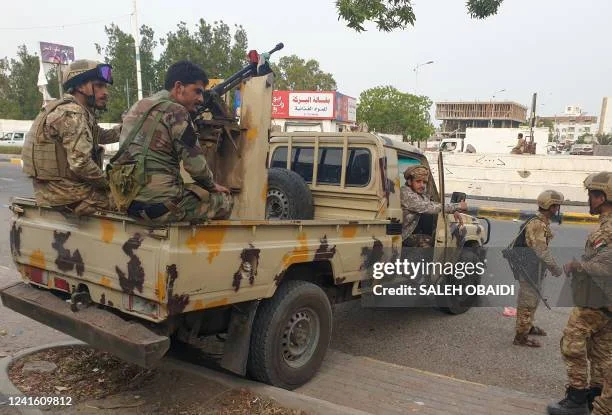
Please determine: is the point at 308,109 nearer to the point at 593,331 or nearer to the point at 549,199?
the point at 549,199

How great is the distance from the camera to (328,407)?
3.12 metres

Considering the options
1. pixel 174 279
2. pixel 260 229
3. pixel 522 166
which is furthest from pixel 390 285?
pixel 522 166

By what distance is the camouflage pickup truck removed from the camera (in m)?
2.80

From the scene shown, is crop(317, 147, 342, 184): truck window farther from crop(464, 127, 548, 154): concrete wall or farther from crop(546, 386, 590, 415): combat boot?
crop(464, 127, 548, 154): concrete wall

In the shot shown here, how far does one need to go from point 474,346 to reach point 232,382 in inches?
98.9

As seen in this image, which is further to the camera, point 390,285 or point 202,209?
point 390,285

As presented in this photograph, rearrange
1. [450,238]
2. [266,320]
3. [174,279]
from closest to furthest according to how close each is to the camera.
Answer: [174,279] → [266,320] → [450,238]

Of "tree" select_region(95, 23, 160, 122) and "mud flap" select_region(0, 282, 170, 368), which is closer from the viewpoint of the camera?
"mud flap" select_region(0, 282, 170, 368)

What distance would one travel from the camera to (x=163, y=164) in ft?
10.2

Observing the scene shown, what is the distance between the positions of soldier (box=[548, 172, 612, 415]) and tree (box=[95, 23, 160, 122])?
4541 centimetres

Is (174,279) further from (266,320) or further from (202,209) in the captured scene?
(266,320)

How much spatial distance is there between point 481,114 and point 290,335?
130216mm

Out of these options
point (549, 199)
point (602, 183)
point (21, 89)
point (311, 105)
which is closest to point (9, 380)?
point (602, 183)

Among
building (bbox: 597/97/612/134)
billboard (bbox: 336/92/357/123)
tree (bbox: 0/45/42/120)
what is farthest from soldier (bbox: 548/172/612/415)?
building (bbox: 597/97/612/134)
